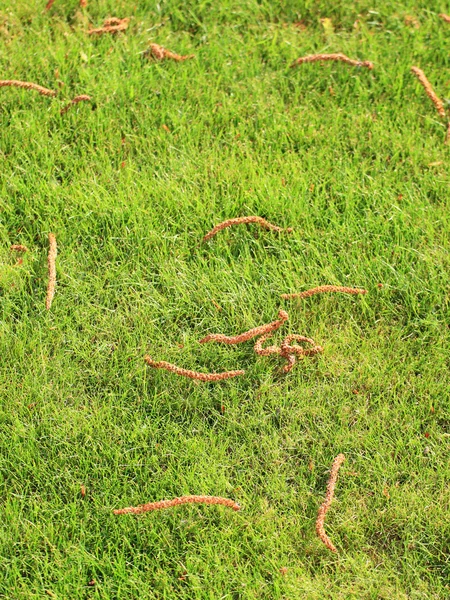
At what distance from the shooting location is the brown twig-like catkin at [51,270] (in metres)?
3.53

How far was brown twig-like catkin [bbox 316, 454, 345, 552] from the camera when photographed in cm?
297

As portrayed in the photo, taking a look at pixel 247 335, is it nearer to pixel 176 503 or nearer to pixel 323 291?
pixel 323 291

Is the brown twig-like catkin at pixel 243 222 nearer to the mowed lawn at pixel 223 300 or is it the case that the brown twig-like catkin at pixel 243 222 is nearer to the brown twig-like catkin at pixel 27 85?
the mowed lawn at pixel 223 300

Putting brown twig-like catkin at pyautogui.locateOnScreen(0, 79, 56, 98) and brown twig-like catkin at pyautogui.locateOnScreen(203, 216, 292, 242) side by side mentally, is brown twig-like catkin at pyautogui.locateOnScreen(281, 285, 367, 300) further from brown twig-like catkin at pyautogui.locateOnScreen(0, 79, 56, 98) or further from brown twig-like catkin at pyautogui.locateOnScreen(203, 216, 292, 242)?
brown twig-like catkin at pyautogui.locateOnScreen(0, 79, 56, 98)

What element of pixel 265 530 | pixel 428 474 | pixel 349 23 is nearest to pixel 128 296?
pixel 265 530

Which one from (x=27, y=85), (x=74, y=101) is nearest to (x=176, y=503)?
(x=74, y=101)

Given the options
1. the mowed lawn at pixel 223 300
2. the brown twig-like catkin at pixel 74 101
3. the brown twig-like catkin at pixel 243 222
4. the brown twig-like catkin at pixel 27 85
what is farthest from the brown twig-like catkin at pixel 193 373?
the brown twig-like catkin at pixel 27 85

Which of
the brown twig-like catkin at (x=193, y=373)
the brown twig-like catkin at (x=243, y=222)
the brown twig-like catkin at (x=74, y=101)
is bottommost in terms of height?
the brown twig-like catkin at (x=193, y=373)

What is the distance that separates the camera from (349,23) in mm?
4727

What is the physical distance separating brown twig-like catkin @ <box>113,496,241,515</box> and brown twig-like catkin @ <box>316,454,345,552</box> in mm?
282

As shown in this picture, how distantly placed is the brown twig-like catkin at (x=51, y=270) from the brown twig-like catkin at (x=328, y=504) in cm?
129

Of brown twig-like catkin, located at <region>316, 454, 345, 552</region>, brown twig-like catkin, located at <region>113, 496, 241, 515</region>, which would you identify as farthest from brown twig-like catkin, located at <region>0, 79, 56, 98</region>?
brown twig-like catkin, located at <region>316, 454, 345, 552</region>

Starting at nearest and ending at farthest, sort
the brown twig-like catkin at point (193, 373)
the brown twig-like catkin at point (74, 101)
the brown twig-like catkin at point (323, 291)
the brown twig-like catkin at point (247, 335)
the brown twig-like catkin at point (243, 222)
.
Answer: the brown twig-like catkin at point (193, 373) < the brown twig-like catkin at point (247, 335) < the brown twig-like catkin at point (323, 291) < the brown twig-like catkin at point (243, 222) < the brown twig-like catkin at point (74, 101)

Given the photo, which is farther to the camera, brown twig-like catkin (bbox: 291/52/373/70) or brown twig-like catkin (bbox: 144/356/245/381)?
brown twig-like catkin (bbox: 291/52/373/70)
